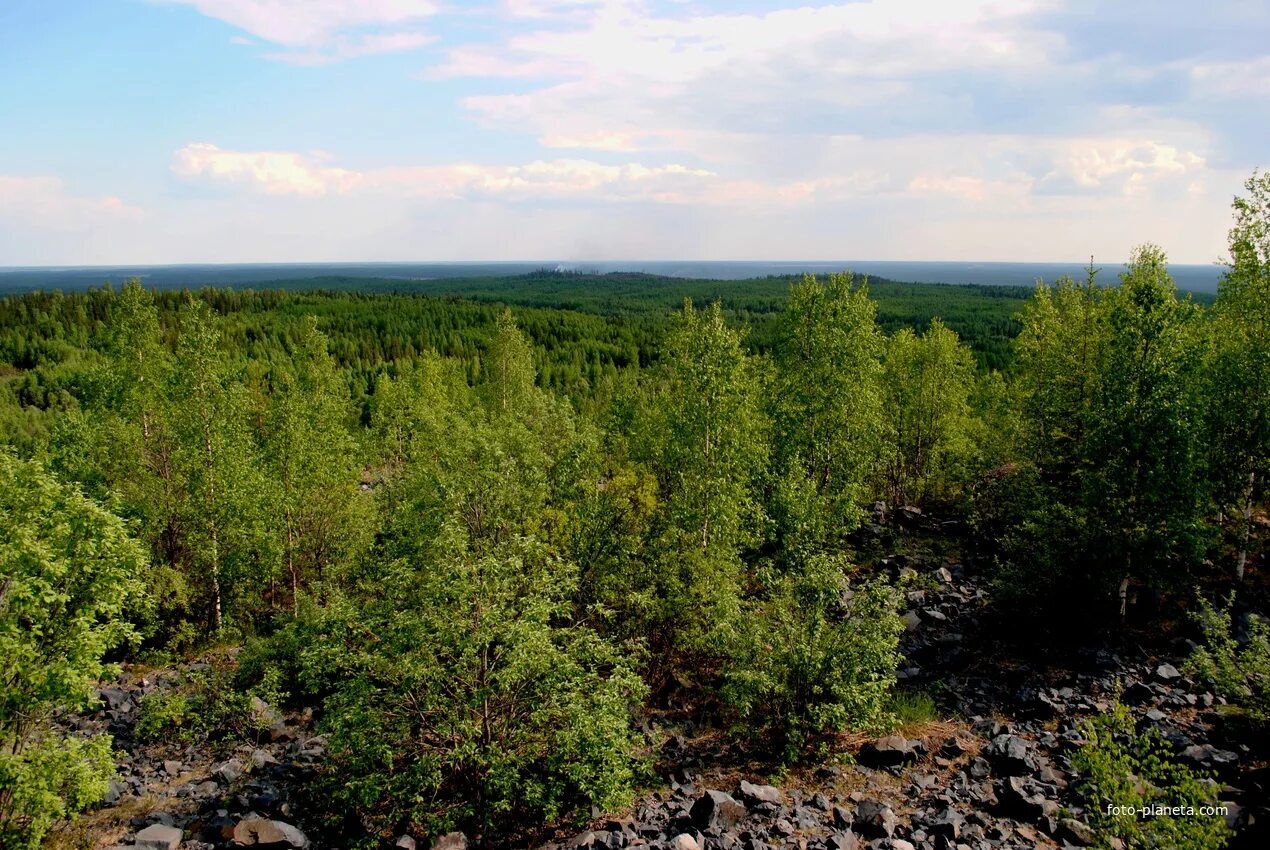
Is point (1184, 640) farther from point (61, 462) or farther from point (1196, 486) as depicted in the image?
point (61, 462)

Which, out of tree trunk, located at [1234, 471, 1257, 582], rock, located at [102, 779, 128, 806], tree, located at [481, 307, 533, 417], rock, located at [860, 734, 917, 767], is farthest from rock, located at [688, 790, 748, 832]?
tree, located at [481, 307, 533, 417]

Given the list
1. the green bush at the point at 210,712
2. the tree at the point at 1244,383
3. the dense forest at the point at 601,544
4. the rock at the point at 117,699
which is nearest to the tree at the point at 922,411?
the dense forest at the point at 601,544

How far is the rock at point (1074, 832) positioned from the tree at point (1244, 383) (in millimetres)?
15392

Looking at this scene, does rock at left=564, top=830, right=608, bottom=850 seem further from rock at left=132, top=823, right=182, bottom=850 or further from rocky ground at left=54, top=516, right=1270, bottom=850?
rock at left=132, top=823, right=182, bottom=850

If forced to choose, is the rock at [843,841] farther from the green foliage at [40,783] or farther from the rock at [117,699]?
the rock at [117,699]

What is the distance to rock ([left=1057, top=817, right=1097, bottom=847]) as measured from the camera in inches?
596

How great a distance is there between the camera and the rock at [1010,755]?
59.0ft

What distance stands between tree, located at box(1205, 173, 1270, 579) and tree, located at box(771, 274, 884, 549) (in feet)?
44.5

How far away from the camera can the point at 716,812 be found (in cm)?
1655

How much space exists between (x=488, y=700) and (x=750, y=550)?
19330 mm

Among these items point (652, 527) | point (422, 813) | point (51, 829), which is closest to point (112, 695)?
point (51, 829)

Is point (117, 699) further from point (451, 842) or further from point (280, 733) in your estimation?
point (451, 842)

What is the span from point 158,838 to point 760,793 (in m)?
14.4

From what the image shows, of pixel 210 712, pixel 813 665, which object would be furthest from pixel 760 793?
pixel 210 712
